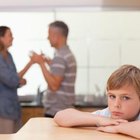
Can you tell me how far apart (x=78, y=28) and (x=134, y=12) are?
57cm

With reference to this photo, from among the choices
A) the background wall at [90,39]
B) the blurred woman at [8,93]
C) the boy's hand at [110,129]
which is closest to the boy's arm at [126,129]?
the boy's hand at [110,129]

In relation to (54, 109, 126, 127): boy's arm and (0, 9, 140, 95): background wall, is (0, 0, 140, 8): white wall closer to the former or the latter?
(0, 9, 140, 95): background wall

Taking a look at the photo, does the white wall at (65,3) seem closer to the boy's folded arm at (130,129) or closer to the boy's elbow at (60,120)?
the boy's elbow at (60,120)

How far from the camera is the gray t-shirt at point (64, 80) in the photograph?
9.22 ft

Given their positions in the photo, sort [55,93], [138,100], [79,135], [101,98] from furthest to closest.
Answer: [101,98] < [55,93] < [138,100] < [79,135]

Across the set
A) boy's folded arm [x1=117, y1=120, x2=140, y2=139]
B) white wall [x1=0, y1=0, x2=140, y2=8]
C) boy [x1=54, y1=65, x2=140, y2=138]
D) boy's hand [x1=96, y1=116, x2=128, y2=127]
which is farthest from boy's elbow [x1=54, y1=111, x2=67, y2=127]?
white wall [x1=0, y1=0, x2=140, y2=8]

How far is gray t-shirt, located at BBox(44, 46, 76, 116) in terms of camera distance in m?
2.81


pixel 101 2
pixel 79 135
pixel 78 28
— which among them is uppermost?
pixel 101 2

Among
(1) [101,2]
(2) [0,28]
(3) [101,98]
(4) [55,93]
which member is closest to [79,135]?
(4) [55,93]

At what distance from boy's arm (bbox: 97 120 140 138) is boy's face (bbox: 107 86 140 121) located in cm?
10

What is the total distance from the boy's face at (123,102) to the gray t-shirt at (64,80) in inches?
52.7

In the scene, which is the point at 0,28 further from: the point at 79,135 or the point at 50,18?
the point at 79,135

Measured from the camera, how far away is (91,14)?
3.84m

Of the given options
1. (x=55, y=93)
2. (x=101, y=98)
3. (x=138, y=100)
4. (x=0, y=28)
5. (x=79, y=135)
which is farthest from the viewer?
(x=101, y=98)
